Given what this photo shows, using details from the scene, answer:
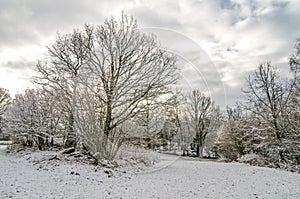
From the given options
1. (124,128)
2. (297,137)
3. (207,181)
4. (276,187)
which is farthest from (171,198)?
(297,137)

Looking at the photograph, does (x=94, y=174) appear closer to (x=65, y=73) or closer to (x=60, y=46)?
(x=65, y=73)

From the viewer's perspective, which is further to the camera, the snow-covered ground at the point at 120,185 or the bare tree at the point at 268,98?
the bare tree at the point at 268,98

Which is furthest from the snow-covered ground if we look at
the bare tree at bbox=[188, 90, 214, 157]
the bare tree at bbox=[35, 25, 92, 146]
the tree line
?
the bare tree at bbox=[188, 90, 214, 157]

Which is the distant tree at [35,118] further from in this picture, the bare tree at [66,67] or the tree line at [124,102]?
the bare tree at [66,67]

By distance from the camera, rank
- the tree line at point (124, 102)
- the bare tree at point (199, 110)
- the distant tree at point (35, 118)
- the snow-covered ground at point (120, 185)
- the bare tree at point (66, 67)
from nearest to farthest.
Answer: the snow-covered ground at point (120, 185) → the tree line at point (124, 102) → the bare tree at point (66, 67) → the bare tree at point (199, 110) → the distant tree at point (35, 118)

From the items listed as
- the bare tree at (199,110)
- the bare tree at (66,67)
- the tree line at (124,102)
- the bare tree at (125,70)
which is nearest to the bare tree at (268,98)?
the tree line at (124,102)

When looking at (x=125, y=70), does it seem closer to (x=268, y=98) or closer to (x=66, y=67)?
(x=66, y=67)

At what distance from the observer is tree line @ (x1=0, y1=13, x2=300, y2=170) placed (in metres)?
13.8

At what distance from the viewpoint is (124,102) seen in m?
14.0

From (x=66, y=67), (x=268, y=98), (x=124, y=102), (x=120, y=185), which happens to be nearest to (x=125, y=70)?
(x=124, y=102)

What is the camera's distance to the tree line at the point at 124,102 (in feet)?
45.3

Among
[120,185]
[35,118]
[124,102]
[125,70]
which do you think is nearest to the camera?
[120,185]

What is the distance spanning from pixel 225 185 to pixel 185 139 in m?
8.88

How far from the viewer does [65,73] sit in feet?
57.4
